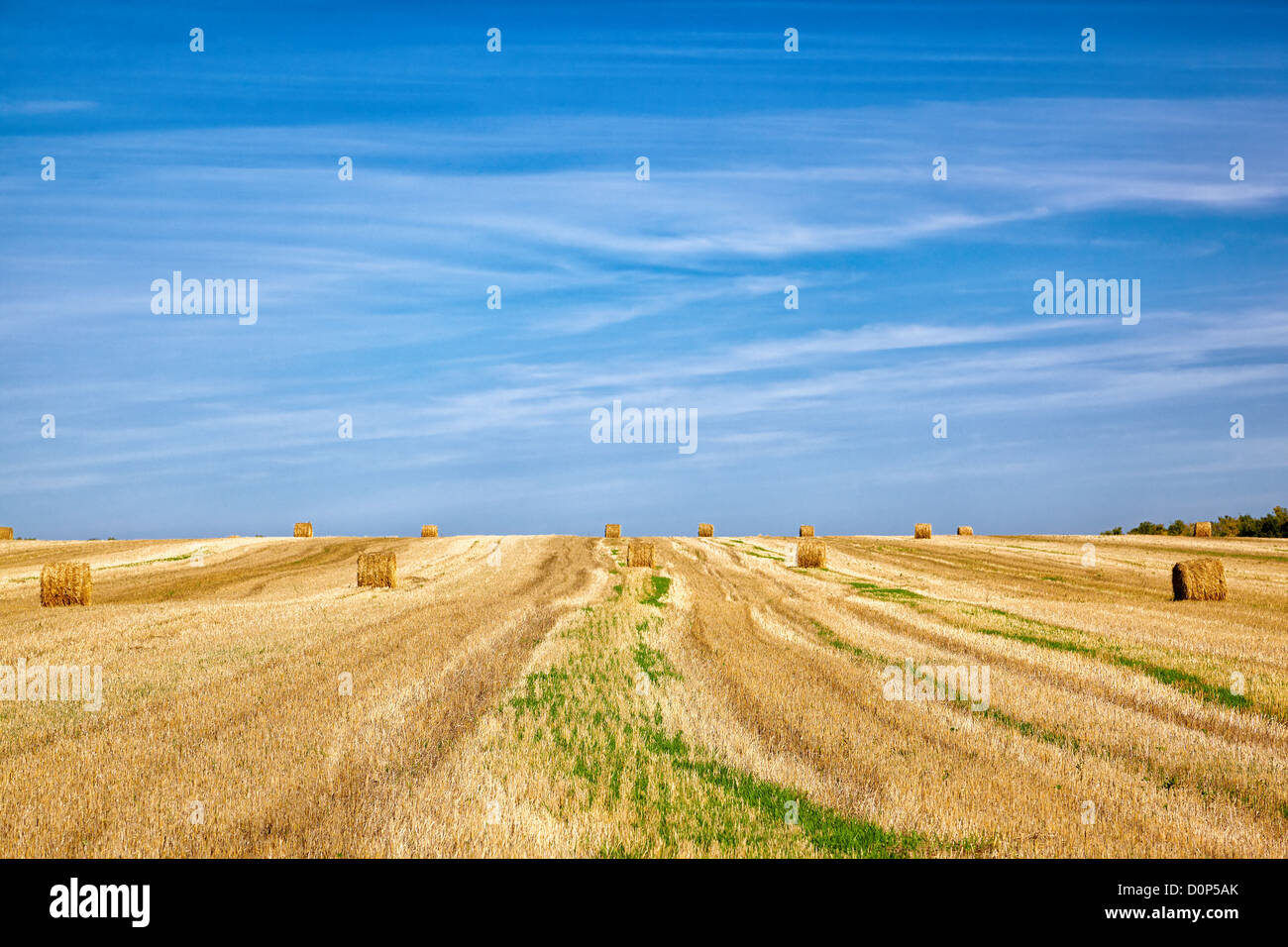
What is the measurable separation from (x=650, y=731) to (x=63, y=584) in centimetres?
2008

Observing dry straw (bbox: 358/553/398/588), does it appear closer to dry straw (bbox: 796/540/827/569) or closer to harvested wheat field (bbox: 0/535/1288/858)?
harvested wheat field (bbox: 0/535/1288/858)

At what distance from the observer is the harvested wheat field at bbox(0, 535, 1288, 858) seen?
23.2 feet

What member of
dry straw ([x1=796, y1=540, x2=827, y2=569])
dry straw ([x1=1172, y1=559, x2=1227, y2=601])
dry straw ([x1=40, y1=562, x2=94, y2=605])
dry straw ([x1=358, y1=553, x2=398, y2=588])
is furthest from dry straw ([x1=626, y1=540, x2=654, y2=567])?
dry straw ([x1=40, y1=562, x2=94, y2=605])

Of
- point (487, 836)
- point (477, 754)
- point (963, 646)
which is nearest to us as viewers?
point (487, 836)

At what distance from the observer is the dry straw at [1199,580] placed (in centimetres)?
2506

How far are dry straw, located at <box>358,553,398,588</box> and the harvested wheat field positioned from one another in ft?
16.0

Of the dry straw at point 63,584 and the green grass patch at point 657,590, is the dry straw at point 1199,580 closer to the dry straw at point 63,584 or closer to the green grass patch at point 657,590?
the green grass patch at point 657,590

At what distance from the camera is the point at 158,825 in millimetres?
6973
